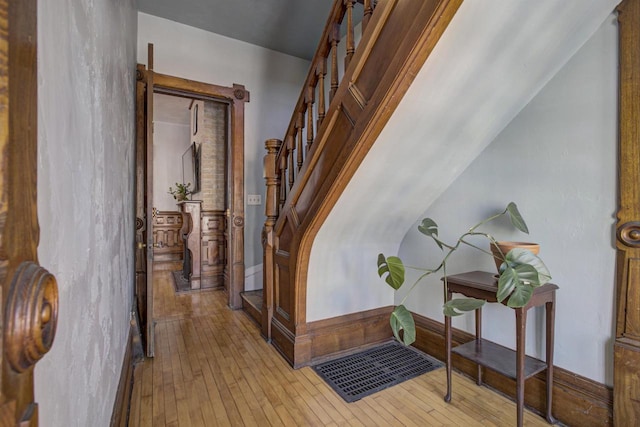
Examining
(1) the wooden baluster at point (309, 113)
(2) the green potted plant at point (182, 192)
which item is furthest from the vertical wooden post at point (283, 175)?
(2) the green potted plant at point (182, 192)

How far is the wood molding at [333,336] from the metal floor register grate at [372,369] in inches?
2.9

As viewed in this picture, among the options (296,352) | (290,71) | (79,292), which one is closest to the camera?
(79,292)

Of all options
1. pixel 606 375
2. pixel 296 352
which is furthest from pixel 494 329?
pixel 296 352

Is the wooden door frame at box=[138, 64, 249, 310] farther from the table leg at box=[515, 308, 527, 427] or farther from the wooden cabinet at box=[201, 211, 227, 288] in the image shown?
the table leg at box=[515, 308, 527, 427]

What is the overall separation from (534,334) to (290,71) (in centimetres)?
356

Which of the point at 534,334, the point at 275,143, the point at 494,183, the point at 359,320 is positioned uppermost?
the point at 275,143

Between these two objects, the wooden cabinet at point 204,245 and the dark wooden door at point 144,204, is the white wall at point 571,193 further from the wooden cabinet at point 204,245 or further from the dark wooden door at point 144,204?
the wooden cabinet at point 204,245

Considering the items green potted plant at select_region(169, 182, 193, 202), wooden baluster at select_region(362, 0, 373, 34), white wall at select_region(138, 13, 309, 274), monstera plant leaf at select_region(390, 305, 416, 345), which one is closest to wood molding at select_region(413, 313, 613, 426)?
monstera plant leaf at select_region(390, 305, 416, 345)

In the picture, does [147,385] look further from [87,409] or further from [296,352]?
[87,409]

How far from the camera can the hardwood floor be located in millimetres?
1671

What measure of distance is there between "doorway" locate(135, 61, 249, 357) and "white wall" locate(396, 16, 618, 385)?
2.28 metres

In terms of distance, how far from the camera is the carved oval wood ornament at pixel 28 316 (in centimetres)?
31

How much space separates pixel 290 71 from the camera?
396 centimetres

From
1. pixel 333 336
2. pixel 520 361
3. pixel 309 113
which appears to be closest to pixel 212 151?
pixel 309 113
